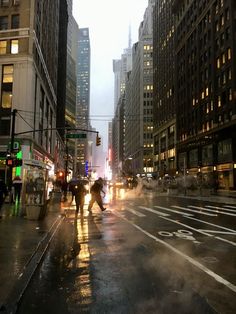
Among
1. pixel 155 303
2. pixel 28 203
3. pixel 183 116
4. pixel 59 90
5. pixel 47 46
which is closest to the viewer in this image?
pixel 155 303

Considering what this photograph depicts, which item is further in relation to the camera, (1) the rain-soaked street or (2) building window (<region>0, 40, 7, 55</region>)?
(2) building window (<region>0, 40, 7, 55</region>)

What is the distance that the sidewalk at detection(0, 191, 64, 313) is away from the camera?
227 inches

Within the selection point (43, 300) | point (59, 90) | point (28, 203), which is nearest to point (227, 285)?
point (43, 300)

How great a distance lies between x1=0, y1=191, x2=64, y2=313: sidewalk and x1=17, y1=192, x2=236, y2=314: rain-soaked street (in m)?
0.19

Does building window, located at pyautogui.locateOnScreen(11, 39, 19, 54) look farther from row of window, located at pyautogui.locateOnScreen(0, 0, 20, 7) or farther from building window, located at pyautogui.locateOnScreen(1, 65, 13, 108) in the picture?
row of window, located at pyautogui.locateOnScreen(0, 0, 20, 7)

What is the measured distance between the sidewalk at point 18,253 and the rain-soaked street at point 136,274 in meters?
0.19

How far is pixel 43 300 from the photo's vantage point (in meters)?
5.74

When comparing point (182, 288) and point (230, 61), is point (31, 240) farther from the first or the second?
point (230, 61)

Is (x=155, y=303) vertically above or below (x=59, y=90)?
below

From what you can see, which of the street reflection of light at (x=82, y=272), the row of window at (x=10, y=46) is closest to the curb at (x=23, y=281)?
the street reflection of light at (x=82, y=272)

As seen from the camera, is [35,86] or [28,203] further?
[35,86]

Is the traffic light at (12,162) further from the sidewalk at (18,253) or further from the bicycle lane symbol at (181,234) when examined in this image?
the bicycle lane symbol at (181,234)

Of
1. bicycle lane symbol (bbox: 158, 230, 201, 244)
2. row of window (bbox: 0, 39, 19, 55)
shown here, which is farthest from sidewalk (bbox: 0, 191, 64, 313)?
row of window (bbox: 0, 39, 19, 55)

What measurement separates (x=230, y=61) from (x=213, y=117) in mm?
10803
